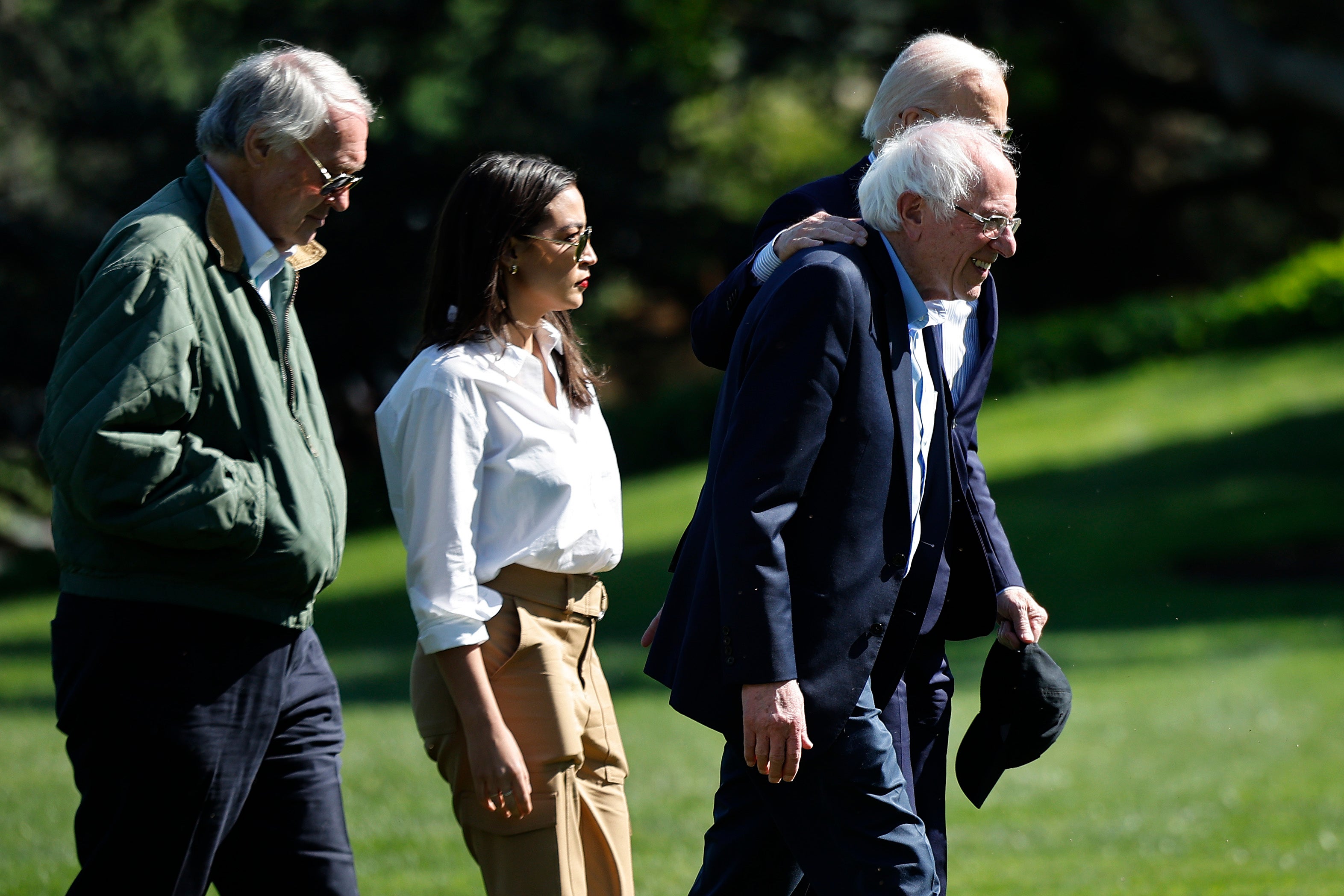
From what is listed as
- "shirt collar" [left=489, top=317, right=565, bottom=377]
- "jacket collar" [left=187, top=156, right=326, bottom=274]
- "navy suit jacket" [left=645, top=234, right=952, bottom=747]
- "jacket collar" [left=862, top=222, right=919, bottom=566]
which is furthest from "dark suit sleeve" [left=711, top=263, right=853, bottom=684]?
"jacket collar" [left=187, top=156, right=326, bottom=274]

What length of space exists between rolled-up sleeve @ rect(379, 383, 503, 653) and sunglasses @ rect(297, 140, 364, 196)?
0.47 m

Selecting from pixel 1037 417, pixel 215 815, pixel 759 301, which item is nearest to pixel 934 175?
pixel 759 301

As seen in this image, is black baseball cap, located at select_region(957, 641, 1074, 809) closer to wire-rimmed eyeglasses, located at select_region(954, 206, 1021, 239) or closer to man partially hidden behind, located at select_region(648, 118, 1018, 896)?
man partially hidden behind, located at select_region(648, 118, 1018, 896)

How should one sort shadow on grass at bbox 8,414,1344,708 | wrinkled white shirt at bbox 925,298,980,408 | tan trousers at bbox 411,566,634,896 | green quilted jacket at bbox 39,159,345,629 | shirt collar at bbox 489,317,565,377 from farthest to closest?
shadow on grass at bbox 8,414,1344,708
wrinkled white shirt at bbox 925,298,980,408
shirt collar at bbox 489,317,565,377
tan trousers at bbox 411,566,634,896
green quilted jacket at bbox 39,159,345,629

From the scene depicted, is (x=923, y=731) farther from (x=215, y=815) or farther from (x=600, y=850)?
(x=215, y=815)

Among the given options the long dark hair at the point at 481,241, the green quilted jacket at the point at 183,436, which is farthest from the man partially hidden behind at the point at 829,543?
the green quilted jacket at the point at 183,436

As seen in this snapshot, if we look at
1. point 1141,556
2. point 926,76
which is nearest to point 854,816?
point 926,76

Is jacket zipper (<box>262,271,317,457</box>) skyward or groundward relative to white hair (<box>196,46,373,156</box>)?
groundward

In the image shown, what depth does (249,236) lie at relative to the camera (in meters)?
3.23

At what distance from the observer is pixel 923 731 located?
3.65 metres

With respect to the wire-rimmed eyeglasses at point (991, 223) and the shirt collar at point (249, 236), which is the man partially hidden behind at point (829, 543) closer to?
the wire-rimmed eyeglasses at point (991, 223)

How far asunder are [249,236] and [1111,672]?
10670 millimetres

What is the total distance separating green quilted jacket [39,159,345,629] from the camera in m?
2.88

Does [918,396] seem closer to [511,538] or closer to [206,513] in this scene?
[511,538]
